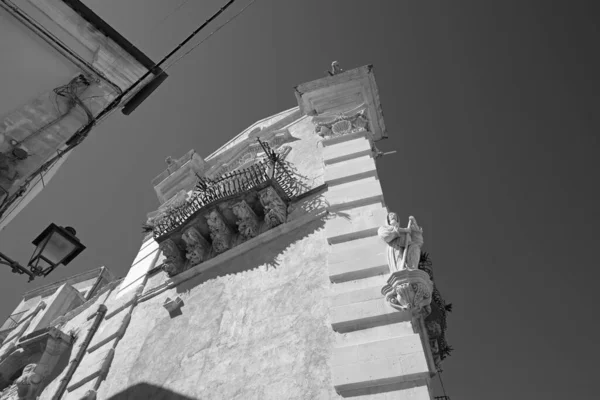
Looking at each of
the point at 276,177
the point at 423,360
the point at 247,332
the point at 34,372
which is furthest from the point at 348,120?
the point at 34,372

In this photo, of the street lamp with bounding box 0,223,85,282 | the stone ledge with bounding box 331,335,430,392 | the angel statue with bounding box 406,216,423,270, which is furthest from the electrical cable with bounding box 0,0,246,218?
the stone ledge with bounding box 331,335,430,392

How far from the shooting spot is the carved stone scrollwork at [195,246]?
1075 centimetres

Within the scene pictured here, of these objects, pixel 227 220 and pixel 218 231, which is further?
pixel 227 220

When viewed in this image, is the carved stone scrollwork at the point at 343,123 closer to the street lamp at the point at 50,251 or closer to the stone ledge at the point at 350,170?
the stone ledge at the point at 350,170

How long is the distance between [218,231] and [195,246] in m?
0.73

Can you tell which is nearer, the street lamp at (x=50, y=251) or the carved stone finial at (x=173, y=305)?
the street lamp at (x=50, y=251)

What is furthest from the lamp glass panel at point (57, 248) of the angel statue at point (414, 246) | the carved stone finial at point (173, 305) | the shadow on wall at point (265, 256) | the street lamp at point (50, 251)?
the angel statue at point (414, 246)

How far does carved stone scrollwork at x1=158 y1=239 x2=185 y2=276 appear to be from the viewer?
11.0 metres

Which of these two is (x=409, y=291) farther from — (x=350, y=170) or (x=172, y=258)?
(x=172, y=258)

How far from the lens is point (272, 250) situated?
9.61 meters

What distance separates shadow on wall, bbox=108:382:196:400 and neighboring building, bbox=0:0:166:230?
3800 mm

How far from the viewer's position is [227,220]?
35.4ft

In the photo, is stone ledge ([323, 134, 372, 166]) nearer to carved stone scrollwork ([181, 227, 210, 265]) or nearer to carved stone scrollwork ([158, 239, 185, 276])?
carved stone scrollwork ([181, 227, 210, 265])

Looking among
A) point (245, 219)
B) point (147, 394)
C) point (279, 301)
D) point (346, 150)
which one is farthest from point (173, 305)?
point (346, 150)
